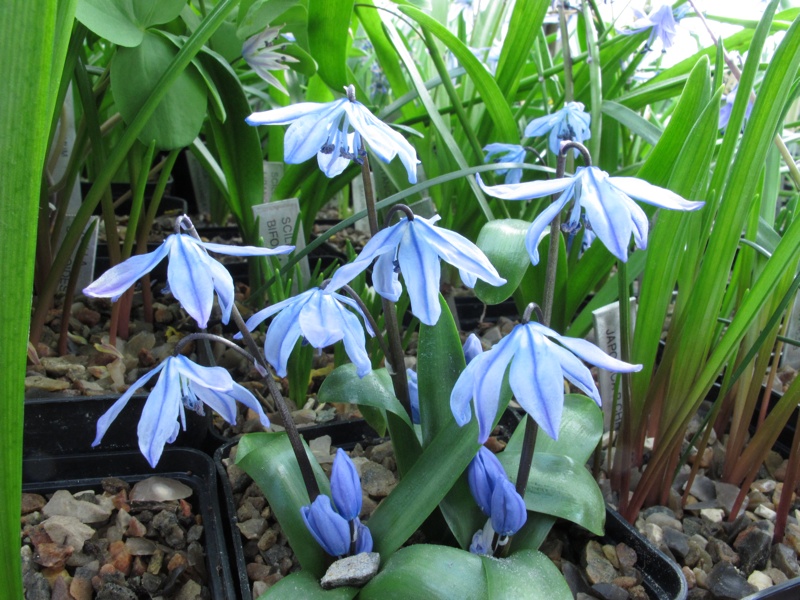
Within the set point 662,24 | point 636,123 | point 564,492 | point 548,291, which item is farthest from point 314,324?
point 662,24

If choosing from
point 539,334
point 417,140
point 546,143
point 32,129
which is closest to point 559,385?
point 539,334

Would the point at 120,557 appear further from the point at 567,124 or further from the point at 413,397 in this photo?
the point at 567,124

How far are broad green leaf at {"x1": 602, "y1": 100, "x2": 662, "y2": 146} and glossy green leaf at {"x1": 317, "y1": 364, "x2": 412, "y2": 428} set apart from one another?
0.61 metres

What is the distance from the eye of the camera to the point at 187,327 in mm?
1274

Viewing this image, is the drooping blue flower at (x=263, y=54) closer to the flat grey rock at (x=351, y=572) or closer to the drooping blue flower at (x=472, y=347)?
the drooping blue flower at (x=472, y=347)

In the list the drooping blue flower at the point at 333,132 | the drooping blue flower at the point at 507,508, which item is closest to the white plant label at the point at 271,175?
the drooping blue flower at the point at 333,132

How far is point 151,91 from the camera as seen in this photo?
86 centimetres

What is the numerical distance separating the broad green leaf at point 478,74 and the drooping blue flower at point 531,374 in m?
0.67

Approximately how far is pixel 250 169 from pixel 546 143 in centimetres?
56

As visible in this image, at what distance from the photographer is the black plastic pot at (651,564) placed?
2.27 ft

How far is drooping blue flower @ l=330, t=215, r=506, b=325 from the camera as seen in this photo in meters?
0.50

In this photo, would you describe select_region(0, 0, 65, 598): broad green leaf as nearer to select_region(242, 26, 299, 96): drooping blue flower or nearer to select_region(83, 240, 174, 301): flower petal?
select_region(83, 240, 174, 301): flower petal

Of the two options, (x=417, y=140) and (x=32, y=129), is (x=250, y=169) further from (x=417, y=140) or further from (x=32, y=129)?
(x=32, y=129)

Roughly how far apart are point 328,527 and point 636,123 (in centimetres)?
80
